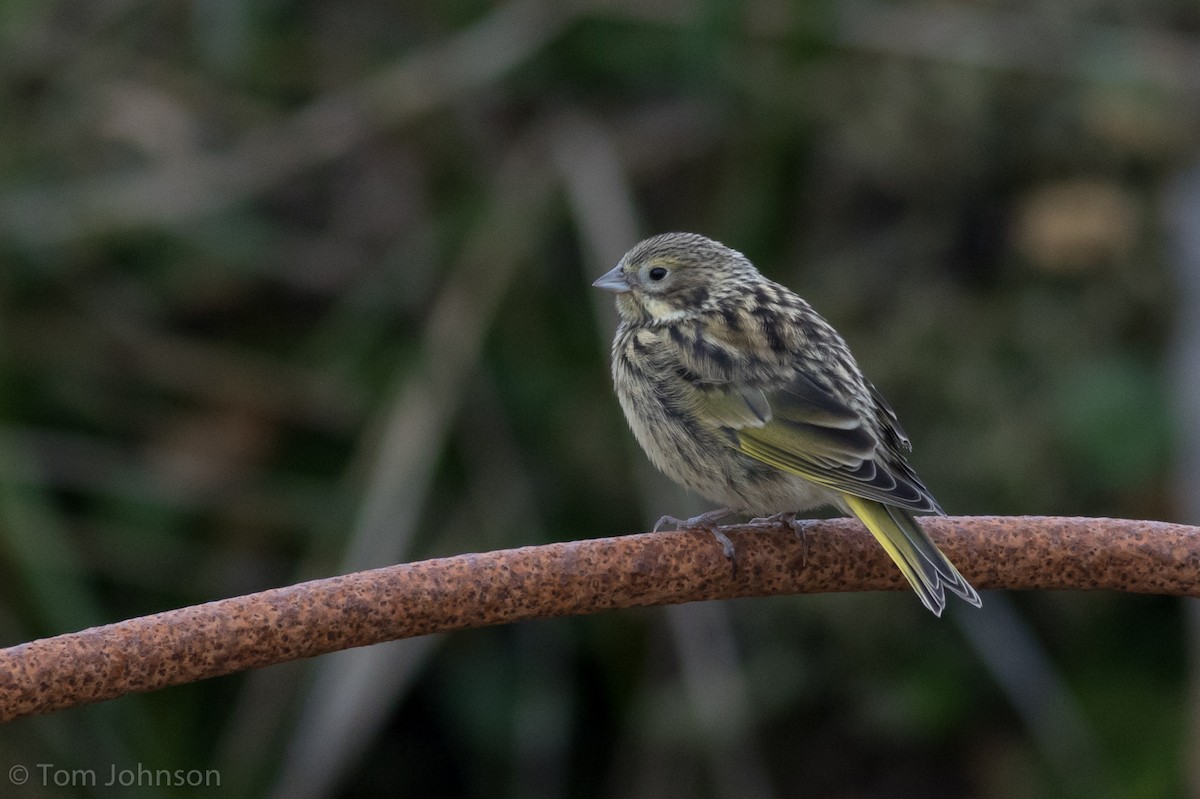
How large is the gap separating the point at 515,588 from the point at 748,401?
164cm

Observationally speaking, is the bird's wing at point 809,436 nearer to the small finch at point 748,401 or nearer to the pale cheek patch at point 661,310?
the small finch at point 748,401

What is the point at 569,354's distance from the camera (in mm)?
5719

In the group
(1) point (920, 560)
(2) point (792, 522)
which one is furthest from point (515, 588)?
(2) point (792, 522)

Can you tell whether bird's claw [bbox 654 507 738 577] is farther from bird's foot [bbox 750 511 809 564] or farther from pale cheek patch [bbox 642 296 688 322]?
pale cheek patch [bbox 642 296 688 322]

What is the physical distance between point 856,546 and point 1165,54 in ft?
12.5

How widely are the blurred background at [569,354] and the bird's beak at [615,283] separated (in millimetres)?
1171

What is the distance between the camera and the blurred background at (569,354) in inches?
199

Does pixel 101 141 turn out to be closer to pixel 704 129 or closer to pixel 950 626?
pixel 704 129

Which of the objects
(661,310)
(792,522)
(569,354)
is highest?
(661,310)

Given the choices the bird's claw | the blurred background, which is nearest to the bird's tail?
the bird's claw

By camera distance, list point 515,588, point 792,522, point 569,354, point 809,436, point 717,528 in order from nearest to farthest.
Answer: point 515,588, point 717,528, point 792,522, point 809,436, point 569,354

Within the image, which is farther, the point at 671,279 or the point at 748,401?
the point at 671,279

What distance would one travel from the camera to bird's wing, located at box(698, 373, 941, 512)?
324cm

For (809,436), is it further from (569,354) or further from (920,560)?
(569,354)
